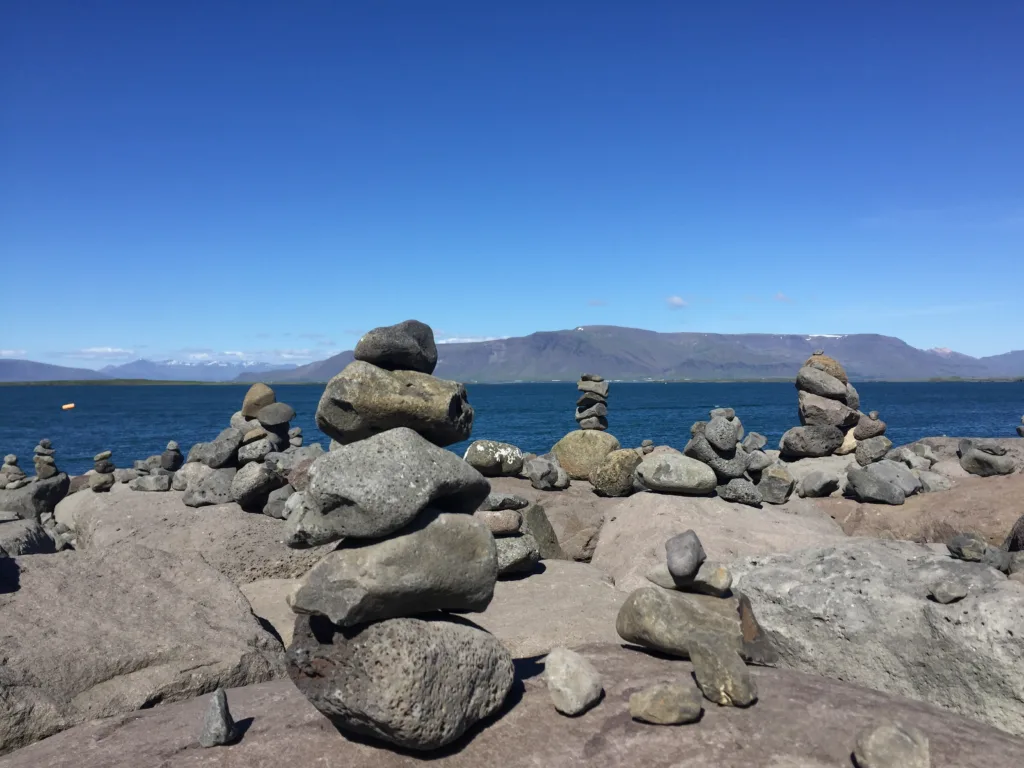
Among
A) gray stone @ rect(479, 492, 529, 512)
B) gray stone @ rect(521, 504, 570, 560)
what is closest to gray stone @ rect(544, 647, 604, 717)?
gray stone @ rect(479, 492, 529, 512)

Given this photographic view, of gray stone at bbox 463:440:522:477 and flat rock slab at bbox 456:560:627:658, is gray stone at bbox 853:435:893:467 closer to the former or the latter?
gray stone at bbox 463:440:522:477

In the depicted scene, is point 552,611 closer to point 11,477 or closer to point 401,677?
point 401,677

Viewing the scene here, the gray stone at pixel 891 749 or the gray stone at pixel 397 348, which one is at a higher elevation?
the gray stone at pixel 397 348

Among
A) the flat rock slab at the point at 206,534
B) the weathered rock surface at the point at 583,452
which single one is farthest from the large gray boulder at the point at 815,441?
the flat rock slab at the point at 206,534

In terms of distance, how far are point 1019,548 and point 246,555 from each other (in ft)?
43.4

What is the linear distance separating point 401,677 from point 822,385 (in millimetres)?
20239

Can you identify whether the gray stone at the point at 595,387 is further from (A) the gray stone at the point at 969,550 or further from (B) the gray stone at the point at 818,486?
(A) the gray stone at the point at 969,550

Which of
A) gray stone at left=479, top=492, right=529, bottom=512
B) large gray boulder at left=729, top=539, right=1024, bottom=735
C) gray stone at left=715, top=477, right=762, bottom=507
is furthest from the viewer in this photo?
gray stone at left=715, top=477, right=762, bottom=507

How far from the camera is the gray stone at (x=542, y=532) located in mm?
13742

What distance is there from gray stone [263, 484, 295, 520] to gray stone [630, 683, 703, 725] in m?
11.2

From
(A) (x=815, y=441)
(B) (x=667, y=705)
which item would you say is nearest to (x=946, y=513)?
(A) (x=815, y=441)

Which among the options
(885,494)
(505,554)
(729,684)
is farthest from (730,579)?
(885,494)

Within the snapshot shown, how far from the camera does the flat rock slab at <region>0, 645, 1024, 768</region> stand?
16.9 ft

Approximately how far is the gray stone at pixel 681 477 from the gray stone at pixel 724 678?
9.15m
